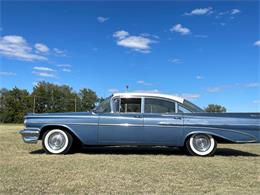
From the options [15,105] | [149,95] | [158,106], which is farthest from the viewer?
[15,105]

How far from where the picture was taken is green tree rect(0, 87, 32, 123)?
59500 mm

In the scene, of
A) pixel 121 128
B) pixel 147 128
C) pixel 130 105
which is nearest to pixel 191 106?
pixel 147 128

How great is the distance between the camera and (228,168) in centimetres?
700

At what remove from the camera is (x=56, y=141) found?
29.3ft

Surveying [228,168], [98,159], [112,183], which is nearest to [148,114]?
[98,159]

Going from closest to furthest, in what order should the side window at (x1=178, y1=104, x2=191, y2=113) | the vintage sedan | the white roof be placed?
the vintage sedan → the side window at (x1=178, y1=104, x2=191, y2=113) → the white roof

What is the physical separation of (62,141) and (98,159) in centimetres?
150

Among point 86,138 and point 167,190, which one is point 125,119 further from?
point 167,190

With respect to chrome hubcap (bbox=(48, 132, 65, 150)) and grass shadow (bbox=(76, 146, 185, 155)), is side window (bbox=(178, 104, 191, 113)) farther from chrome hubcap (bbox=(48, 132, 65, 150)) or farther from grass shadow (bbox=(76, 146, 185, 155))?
chrome hubcap (bbox=(48, 132, 65, 150))

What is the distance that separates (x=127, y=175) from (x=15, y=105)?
2282 inches

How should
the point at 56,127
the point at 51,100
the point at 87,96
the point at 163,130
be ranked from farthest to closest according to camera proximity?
the point at 87,96
the point at 51,100
the point at 56,127
the point at 163,130

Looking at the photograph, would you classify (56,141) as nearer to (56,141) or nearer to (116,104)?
(56,141)

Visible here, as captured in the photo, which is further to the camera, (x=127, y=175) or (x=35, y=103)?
(x=35, y=103)

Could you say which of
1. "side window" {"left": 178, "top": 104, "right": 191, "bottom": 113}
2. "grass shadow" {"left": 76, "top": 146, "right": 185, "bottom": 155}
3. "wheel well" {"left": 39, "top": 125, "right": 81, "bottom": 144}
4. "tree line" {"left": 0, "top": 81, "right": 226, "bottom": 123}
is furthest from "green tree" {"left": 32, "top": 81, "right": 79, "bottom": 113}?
"side window" {"left": 178, "top": 104, "right": 191, "bottom": 113}
